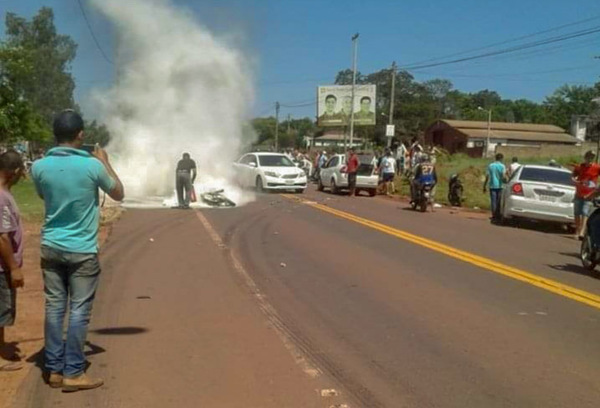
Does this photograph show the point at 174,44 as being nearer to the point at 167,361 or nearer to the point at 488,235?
the point at 488,235

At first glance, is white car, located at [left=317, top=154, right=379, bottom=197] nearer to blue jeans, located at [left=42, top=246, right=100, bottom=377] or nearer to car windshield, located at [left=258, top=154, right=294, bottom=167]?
car windshield, located at [left=258, top=154, right=294, bottom=167]

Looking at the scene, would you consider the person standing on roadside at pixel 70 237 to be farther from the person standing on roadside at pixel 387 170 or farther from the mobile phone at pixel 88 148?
the person standing on roadside at pixel 387 170

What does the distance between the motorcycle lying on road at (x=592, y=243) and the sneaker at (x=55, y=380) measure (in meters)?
7.86

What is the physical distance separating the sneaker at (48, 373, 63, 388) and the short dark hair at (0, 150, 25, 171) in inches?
62.3

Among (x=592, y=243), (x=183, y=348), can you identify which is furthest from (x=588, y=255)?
(x=183, y=348)

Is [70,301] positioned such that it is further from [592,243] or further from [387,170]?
[387,170]

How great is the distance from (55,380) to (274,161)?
2567 cm

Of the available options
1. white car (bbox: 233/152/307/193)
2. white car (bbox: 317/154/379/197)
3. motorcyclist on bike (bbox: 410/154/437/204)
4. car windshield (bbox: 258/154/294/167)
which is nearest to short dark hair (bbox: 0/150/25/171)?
motorcyclist on bike (bbox: 410/154/437/204)

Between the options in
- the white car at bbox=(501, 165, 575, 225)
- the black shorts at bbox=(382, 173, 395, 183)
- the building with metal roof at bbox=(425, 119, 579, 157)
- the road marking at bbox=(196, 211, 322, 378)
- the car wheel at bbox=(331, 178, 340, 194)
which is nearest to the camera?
the road marking at bbox=(196, 211, 322, 378)

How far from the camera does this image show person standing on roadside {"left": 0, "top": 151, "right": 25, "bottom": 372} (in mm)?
5383

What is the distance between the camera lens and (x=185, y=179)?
21.6 meters

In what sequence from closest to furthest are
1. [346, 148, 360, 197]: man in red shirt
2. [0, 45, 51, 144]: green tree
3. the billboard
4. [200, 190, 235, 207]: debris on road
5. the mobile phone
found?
1. the mobile phone
2. [200, 190, 235, 207]: debris on road
3. [346, 148, 360, 197]: man in red shirt
4. [0, 45, 51, 144]: green tree
5. the billboard

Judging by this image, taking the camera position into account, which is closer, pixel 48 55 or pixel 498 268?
pixel 498 268

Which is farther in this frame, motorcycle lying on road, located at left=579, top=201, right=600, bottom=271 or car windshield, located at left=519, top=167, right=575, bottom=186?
car windshield, located at left=519, top=167, right=575, bottom=186
